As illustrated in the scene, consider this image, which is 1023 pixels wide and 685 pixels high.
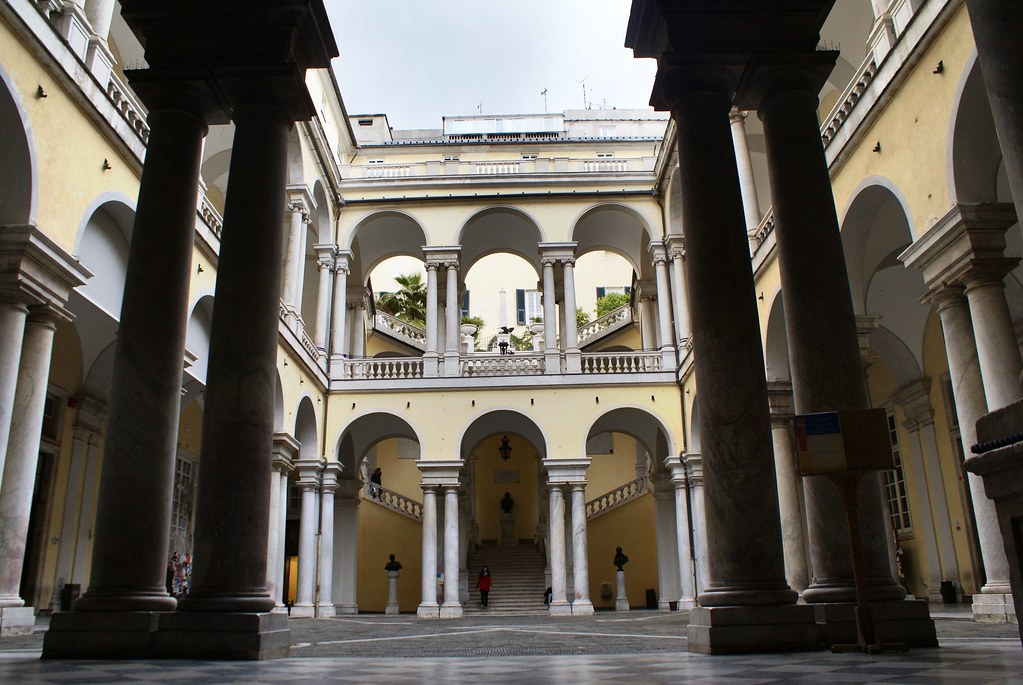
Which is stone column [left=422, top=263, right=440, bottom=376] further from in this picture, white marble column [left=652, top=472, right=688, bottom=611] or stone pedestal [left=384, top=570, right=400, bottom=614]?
white marble column [left=652, top=472, right=688, bottom=611]

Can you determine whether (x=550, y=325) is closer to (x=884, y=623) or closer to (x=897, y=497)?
(x=897, y=497)

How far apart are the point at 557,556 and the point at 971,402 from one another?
1259 cm

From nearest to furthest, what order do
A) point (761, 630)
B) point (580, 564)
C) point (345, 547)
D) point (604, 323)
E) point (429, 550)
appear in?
point (761, 630) < point (580, 564) < point (429, 550) < point (345, 547) < point (604, 323)

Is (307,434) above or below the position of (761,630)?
above

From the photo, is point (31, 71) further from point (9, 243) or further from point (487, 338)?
point (487, 338)

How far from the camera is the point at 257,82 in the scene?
738cm

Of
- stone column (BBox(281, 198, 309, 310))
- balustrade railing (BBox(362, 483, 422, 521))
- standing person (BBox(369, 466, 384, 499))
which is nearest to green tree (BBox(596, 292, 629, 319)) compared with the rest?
standing person (BBox(369, 466, 384, 499))

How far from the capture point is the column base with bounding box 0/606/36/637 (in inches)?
394

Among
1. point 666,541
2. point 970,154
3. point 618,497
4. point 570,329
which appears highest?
point 570,329

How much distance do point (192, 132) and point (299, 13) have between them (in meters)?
1.42

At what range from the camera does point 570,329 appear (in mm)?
23766

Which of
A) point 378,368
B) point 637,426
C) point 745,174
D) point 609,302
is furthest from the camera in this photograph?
point 609,302

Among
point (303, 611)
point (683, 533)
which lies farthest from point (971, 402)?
point (303, 611)

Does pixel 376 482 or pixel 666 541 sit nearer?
pixel 666 541
